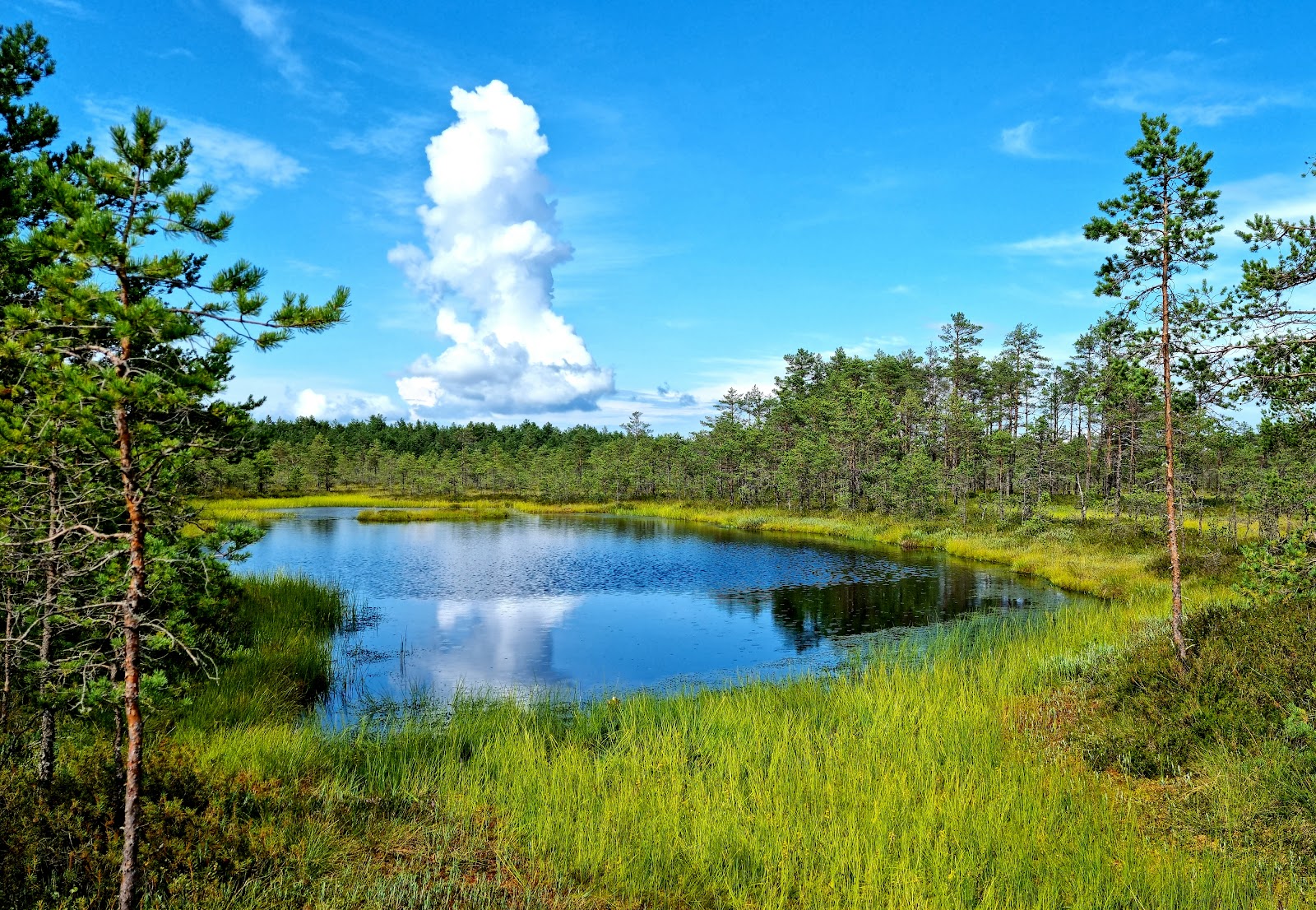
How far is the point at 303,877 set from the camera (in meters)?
5.91

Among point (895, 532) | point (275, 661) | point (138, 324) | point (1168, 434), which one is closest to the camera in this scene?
point (138, 324)

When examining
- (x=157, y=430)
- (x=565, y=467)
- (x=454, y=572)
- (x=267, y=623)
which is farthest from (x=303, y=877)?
(x=565, y=467)

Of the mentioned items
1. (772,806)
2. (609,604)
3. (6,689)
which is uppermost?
(6,689)

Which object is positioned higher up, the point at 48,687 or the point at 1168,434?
the point at 1168,434

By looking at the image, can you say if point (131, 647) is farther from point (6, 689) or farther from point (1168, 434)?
point (1168, 434)

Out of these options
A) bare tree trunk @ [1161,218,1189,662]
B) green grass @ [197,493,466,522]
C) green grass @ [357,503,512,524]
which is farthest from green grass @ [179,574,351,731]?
green grass @ [197,493,466,522]

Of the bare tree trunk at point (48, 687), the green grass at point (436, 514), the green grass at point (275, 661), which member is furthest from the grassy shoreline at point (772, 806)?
the green grass at point (436, 514)

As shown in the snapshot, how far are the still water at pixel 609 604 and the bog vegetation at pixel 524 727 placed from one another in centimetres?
331

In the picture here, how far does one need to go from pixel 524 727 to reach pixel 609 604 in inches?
666

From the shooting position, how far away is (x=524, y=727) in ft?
33.9

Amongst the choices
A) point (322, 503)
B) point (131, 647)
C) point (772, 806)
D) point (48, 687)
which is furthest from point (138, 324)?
point (322, 503)

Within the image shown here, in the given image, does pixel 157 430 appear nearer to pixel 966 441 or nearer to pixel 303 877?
pixel 303 877

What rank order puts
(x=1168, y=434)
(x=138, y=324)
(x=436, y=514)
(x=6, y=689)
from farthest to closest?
(x=436, y=514) < (x=1168, y=434) < (x=6, y=689) < (x=138, y=324)

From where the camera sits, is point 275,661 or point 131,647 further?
point 275,661
